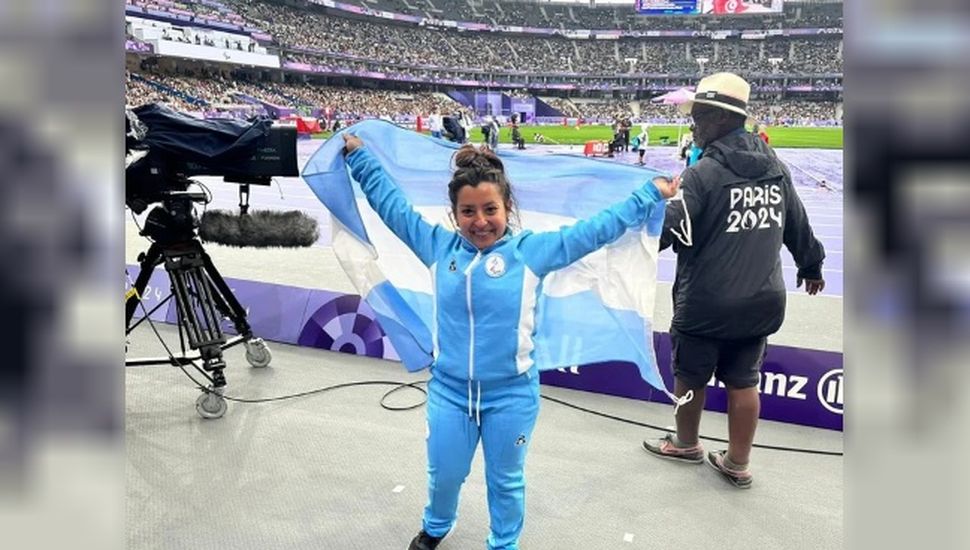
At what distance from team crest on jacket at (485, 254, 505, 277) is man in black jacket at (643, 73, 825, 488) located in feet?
2.73

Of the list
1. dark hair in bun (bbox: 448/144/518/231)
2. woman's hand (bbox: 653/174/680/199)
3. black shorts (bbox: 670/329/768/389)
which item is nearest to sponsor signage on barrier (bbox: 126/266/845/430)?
black shorts (bbox: 670/329/768/389)

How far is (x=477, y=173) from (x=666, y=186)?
0.67 metres

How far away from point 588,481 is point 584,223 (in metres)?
1.26

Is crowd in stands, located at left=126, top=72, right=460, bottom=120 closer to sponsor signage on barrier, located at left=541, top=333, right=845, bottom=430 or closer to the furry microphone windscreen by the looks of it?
the furry microphone windscreen

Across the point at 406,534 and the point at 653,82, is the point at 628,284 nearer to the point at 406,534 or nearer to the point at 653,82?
the point at 406,534

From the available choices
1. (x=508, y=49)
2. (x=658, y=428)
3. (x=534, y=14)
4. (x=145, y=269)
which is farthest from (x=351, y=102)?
(x=658, y=428)

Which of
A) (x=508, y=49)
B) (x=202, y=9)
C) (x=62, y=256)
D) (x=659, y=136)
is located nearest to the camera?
(x=62, y=256)

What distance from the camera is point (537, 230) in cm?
280

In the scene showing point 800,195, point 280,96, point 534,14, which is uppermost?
point 534,14

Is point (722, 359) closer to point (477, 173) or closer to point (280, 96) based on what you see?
point (477, 173)

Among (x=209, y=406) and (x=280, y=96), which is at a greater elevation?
(x=280, y=96)

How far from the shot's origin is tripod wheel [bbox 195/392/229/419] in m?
3.46

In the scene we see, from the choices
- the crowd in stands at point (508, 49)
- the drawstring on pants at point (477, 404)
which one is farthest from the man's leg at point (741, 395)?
the crowd in stands at point (508, 49)

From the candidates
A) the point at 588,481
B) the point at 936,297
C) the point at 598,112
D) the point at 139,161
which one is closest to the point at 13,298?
the point at 936,297
